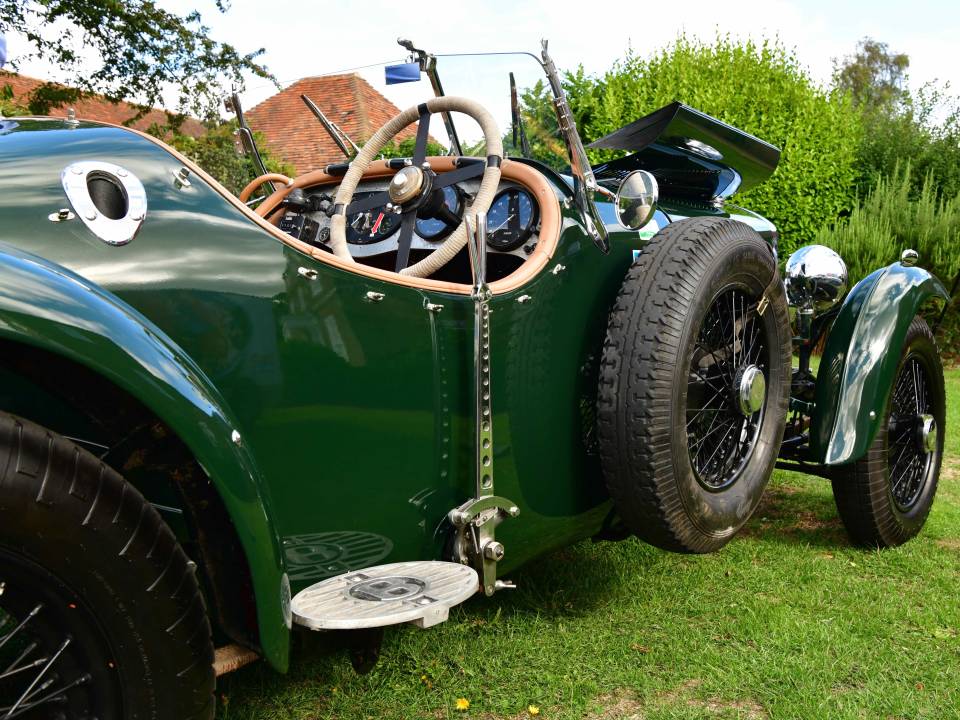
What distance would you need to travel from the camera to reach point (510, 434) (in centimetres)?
226

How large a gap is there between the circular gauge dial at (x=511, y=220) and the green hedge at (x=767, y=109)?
8.13 m

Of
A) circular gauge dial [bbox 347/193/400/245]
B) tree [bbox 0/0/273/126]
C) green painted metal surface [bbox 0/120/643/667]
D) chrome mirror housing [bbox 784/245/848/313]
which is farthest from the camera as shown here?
tree [bbox 0/0/273/126]

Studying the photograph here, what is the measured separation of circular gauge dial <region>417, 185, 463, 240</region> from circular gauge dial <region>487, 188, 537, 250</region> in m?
0.13

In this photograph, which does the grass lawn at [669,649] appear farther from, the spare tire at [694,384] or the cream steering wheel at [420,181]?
the cream steering wheel at [420,181]

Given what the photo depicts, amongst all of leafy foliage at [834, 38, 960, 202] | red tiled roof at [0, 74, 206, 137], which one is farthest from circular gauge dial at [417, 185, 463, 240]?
leafy foliage at [834, 38, 960, 202]

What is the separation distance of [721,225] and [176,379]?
175cm

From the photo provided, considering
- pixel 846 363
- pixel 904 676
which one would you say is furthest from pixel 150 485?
pixel 846 363

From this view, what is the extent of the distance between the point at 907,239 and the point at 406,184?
9.74 metres

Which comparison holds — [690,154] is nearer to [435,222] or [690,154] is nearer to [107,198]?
[435,222]

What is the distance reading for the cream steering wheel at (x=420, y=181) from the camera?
228cm

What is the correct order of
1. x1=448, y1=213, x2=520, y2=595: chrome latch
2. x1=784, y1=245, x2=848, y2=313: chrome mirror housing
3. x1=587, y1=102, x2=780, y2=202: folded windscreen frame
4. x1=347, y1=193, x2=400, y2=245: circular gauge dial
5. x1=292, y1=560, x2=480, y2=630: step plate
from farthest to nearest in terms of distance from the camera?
x1=784, y1=245, x2=848, y2=313: chrome mirror housing < x1=587, y1=102, x2=780, y2=202: folded windscreen frame < x1=347, y1=193, x2=400, y2=245: circular gauge dial < x1=448, y1=213, x2=520, y2=595: chrome latch < x1=292, y1=560, x2=480, y2=630: step plate

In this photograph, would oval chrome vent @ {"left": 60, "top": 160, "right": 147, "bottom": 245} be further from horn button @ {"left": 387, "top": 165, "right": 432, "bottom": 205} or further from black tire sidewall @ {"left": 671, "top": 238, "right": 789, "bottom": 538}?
black tire sidewall @ {"left": 671, "top": 238, "right": 789, "bottom": 538}

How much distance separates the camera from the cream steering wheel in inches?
89.7

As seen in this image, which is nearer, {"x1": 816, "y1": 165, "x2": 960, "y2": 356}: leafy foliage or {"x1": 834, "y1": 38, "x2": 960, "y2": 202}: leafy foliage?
{"x1": 816, "y1": 165, "x2": 960, "y2": 356}: leafy foliage
